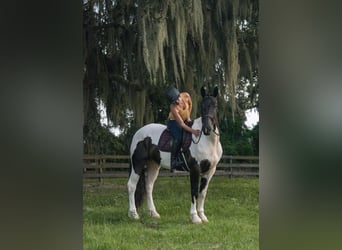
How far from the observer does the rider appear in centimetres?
162

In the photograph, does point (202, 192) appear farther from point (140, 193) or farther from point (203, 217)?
point (140, 193)

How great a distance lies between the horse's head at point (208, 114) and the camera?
1623 mm

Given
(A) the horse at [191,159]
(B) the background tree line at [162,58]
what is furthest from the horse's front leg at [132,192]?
(B) the background tree line at [162,58]

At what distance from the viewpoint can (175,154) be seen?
1672 millimetres

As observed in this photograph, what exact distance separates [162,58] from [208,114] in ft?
1.10

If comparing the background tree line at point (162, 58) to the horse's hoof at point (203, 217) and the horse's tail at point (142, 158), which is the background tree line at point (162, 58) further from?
the horse's hoof at point (203, 217)

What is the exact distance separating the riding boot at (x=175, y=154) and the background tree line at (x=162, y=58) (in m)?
0.11

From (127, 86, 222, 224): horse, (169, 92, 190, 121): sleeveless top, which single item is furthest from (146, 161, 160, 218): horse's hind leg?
(169, 92, 190, 121): sleeveless top
